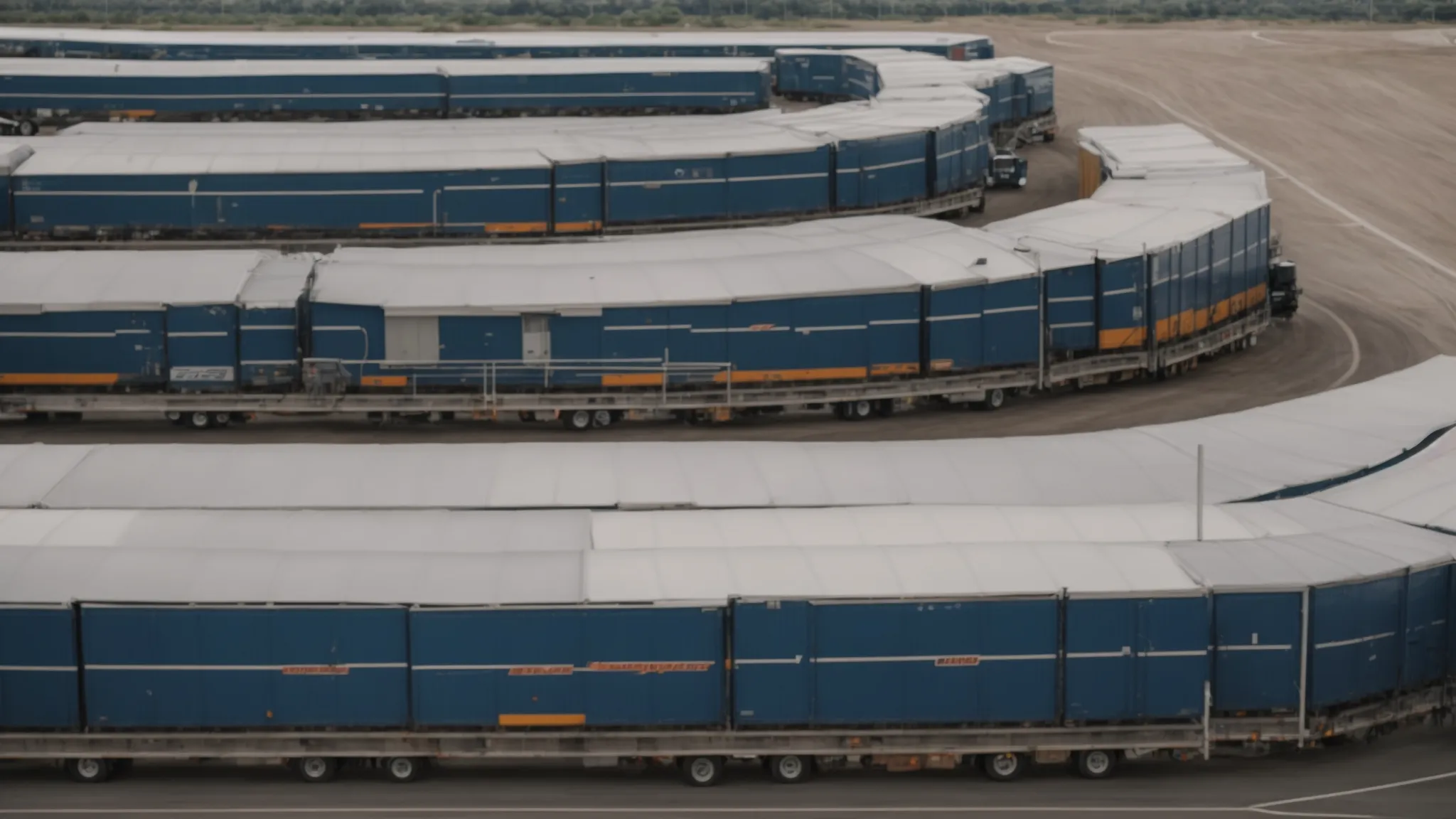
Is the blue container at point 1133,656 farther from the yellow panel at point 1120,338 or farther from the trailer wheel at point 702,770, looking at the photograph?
A: the yellow panel at point 1120,338

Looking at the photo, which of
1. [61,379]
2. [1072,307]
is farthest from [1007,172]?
[61,379]

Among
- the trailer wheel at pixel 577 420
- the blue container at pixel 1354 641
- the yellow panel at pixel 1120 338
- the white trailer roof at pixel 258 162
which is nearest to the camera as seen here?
the blue container at pixel 1354 641

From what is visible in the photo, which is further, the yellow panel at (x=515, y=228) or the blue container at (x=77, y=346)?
the yellow panel at (x=515, y=228)

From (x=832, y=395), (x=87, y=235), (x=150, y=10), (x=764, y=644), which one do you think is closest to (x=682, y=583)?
(x=764, y=644)

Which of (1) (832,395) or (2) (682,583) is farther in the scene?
(1) (832,395)

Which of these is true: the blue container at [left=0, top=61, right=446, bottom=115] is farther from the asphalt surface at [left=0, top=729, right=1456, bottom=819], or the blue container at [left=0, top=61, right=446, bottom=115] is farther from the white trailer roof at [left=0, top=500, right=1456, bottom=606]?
the asphalt surface at [left=0, top=729, right=1456, bottom=819]

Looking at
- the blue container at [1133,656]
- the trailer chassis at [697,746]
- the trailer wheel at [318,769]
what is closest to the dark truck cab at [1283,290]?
the trailer chassis at [697,746]

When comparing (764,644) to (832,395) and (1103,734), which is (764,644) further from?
(832,395)

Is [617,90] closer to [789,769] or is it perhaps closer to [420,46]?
[420,46]
